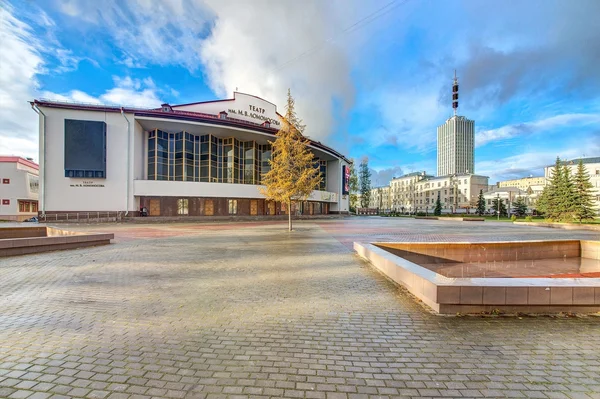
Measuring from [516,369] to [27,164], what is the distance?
62.5 metres

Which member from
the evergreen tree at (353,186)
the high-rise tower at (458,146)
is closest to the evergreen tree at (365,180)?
the evergreen tree at (353,186)

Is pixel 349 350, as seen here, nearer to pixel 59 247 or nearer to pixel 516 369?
pixel 516 369

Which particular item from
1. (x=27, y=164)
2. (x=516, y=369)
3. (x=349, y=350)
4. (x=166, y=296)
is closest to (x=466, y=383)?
(x=516, y=369)

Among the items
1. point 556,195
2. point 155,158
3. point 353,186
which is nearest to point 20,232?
point 155,158

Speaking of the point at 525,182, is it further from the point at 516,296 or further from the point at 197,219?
the point at 516,296

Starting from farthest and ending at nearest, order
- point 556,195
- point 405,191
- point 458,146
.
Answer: point 458,146
point 405,191
point 556,195

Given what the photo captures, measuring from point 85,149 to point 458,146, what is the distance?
165064 mm

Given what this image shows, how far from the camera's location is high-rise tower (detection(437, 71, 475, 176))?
15025 cm

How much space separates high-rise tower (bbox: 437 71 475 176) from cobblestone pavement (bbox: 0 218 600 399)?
164830 millimetres

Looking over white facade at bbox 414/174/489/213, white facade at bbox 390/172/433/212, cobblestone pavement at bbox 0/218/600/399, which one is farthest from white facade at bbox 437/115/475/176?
cobblestone pavement at bbox 0/218/600/399

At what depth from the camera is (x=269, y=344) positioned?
3.52 meters

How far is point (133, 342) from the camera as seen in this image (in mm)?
3533

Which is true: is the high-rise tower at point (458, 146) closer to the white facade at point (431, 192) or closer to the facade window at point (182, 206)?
the white facade at point (431, 192)

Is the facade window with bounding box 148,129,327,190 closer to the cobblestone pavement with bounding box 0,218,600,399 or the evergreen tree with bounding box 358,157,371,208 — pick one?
the cobblestone pavement with bounding box 0,218,600,399
